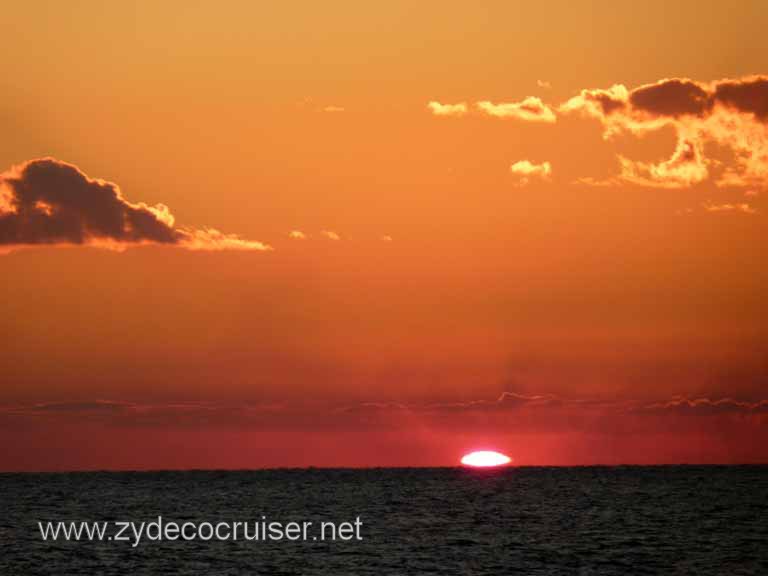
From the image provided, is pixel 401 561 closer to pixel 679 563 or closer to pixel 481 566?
pixel 481 566

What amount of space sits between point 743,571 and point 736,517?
5137 cm

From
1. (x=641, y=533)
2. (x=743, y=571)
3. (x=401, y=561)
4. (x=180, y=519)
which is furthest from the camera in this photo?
(x=180, y=519)

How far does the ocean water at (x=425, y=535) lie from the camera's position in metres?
80.9

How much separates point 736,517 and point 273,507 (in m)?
53.5

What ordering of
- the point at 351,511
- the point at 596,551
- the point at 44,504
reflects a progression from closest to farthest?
the point at 596,551 → the point at 351,511 → the point at 44,504

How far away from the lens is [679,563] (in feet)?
275

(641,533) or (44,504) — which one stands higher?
(44,504)

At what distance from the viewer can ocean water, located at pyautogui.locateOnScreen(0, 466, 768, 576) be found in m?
80.9

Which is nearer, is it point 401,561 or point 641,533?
point 401,561

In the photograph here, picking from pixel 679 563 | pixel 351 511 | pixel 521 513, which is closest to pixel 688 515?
pixel 521 513

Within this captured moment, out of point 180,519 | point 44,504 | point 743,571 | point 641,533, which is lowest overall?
point 743,571

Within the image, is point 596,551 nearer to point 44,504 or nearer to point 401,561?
point 401,561

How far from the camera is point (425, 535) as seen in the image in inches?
4122

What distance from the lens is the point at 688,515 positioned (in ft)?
426
